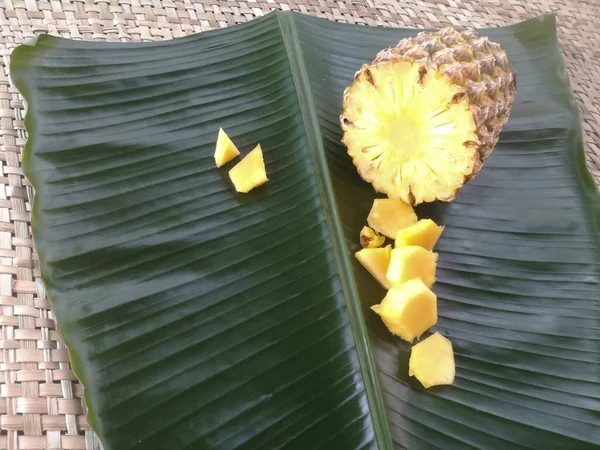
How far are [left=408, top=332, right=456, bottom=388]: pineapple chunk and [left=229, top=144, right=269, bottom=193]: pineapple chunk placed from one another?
0.49 metres

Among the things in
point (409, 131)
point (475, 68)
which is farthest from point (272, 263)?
point (475, 68)

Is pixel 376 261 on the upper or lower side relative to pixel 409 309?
upper

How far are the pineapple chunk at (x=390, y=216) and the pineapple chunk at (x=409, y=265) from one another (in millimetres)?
80

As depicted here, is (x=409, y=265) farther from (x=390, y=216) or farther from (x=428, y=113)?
(x=428, y=113)

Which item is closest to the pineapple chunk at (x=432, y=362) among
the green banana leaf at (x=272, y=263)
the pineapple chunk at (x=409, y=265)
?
the green banana leaf at (x=272, y=263)

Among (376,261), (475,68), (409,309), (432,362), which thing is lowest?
(432,362)

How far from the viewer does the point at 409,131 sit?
1.17 m

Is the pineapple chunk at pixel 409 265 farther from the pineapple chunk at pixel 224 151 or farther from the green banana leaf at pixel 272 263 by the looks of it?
the pineapple chunk at pixel 224 151

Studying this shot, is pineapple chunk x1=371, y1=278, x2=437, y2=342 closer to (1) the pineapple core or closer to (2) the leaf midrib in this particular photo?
(2) the leaf midrib

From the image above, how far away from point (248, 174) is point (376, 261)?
34 centimetres

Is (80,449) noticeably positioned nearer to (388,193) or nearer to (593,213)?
(388,193)

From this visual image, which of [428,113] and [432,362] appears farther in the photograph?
[428,113]

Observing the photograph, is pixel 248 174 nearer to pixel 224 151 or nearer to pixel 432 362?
pixel 224 151

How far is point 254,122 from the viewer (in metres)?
1.28
